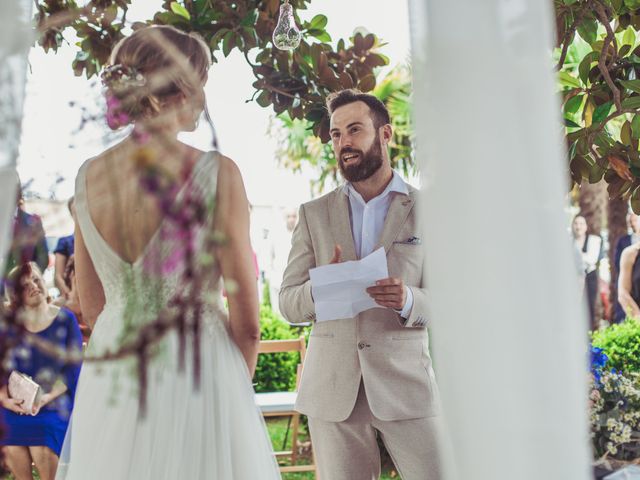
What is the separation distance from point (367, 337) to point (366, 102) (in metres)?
0.87

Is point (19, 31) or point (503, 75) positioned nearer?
point (503, 75)

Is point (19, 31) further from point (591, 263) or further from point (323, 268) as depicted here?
point (591, 263)

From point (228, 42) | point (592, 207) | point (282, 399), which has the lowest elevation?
point (282, 399)

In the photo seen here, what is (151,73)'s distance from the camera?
1.66 metres

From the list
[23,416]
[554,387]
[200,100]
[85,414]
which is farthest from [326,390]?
[23,416]

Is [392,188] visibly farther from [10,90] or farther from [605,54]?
[10,90]

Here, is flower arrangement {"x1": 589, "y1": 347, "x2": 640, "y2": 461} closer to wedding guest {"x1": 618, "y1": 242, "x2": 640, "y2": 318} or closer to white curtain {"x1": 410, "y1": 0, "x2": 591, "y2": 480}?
white curtain {"x1": 410, "y1": 0, "x2": 591, "y2": 480}

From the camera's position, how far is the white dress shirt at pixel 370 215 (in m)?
2.62

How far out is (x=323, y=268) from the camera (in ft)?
7.79

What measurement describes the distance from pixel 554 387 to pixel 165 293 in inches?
36.8

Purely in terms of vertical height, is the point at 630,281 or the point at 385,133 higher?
the point at 385,133

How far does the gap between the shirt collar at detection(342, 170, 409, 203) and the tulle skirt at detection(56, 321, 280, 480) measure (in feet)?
3.33

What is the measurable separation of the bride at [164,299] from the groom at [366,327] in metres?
0.69

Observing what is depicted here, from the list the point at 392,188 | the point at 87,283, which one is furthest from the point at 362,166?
the point at 87,283
